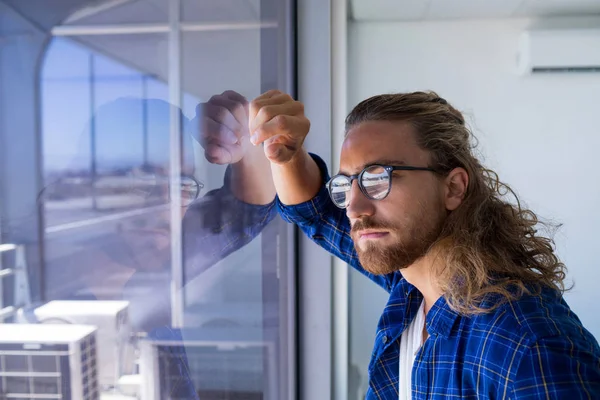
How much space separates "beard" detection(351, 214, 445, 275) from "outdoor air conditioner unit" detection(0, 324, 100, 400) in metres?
0.62

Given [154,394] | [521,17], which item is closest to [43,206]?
[154,394]

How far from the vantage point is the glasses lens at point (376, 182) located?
3.63 feet

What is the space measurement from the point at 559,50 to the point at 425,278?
239cm

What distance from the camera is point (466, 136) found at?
1271 millimetres

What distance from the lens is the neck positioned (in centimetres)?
112

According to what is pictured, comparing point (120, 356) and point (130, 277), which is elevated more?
point (130, 277)

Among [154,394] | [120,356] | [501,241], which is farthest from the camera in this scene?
[501,241]

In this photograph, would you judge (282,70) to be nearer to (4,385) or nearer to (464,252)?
(464,252)

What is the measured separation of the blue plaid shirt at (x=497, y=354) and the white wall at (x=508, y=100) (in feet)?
5.84

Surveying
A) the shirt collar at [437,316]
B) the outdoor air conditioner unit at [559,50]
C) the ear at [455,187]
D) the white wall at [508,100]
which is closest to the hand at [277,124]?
the ear at [455,187]

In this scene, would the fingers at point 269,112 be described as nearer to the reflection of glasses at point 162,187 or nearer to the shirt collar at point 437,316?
the reflection of glasses at point 162,187

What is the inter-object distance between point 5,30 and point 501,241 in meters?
1.06

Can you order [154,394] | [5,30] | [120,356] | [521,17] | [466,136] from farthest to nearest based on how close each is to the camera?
[521,17], [466,136], [154,394], [120,356], [5,30]

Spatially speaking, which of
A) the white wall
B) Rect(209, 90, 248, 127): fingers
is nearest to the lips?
Rect(209, 90, 248, 127): fingers
